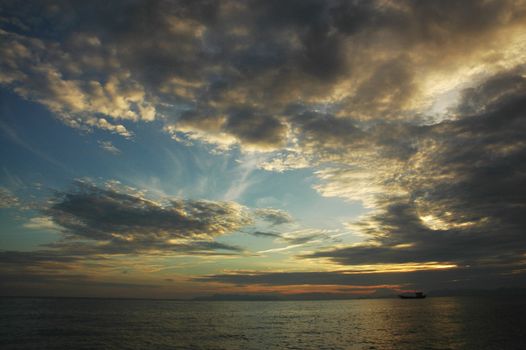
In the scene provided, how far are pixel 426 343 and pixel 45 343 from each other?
76.6 meters

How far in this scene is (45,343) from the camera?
2628 inches

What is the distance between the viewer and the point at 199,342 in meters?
70.2

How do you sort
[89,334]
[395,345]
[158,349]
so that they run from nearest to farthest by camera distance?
[158,349] < [395,345] < [89,334]

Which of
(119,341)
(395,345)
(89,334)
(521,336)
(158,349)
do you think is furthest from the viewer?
(89,334)

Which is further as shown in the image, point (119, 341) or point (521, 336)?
point (521, 336)

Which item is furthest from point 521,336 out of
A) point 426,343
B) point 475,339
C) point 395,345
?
point 395,345

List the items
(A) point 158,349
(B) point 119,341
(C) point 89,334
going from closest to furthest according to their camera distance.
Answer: (A) point 158,349 < (B) point 119,341 < (C) point 89,334

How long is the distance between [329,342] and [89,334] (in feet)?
190

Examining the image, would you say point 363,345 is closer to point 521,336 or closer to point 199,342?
point 199,342

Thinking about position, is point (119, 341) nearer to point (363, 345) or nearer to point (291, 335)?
point (291, 335)

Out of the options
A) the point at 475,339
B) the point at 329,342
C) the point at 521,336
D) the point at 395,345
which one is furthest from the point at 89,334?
the point at 521,336

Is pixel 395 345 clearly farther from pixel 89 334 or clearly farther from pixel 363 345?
pixel 89 334

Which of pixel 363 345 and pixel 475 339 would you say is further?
pixel 475 339

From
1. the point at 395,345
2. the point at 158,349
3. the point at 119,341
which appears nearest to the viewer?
the point at 158,349
